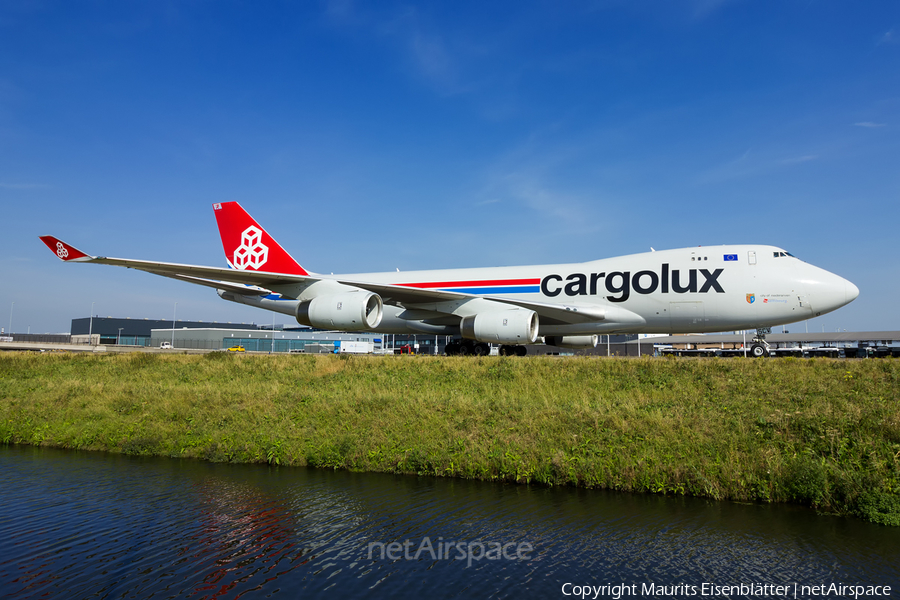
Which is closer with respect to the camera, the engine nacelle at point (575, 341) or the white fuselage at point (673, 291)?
the white fuselage at point (673, 291)

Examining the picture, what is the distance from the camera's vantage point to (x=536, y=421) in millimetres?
12750

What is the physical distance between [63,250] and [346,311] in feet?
31.7

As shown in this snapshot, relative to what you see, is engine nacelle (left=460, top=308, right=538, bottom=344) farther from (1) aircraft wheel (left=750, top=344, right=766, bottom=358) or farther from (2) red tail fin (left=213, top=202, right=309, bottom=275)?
(2) red tail fin (left=213, top=202, right=309, bottom=275)

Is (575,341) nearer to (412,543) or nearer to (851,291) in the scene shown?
(851,291)

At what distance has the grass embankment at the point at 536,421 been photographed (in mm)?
10086

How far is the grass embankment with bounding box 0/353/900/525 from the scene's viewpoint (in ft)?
33.1

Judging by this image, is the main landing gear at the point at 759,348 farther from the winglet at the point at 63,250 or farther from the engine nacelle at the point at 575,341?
the winglet at the point at 63,250

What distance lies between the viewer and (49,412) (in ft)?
58.4

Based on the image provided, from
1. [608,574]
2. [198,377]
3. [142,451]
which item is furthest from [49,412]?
[608,574]

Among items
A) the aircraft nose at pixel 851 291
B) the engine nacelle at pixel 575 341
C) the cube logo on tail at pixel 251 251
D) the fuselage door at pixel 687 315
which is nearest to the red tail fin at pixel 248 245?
the cube logo on tail at pixel 251 251

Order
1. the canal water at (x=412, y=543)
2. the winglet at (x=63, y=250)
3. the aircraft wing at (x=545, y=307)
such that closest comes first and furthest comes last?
the canal water at (x=412, y=543), the winglet at (x=63, y=250), the aircraft wing at (x=545, y=307)

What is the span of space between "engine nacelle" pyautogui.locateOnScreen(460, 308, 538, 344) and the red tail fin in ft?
38.2

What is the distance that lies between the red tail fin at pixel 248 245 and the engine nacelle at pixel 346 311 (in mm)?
7331

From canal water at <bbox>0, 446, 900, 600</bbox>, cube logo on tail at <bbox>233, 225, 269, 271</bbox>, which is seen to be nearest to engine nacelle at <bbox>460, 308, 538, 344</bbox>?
canal water at <bbox>0, 446, 900, 600</bbox>
